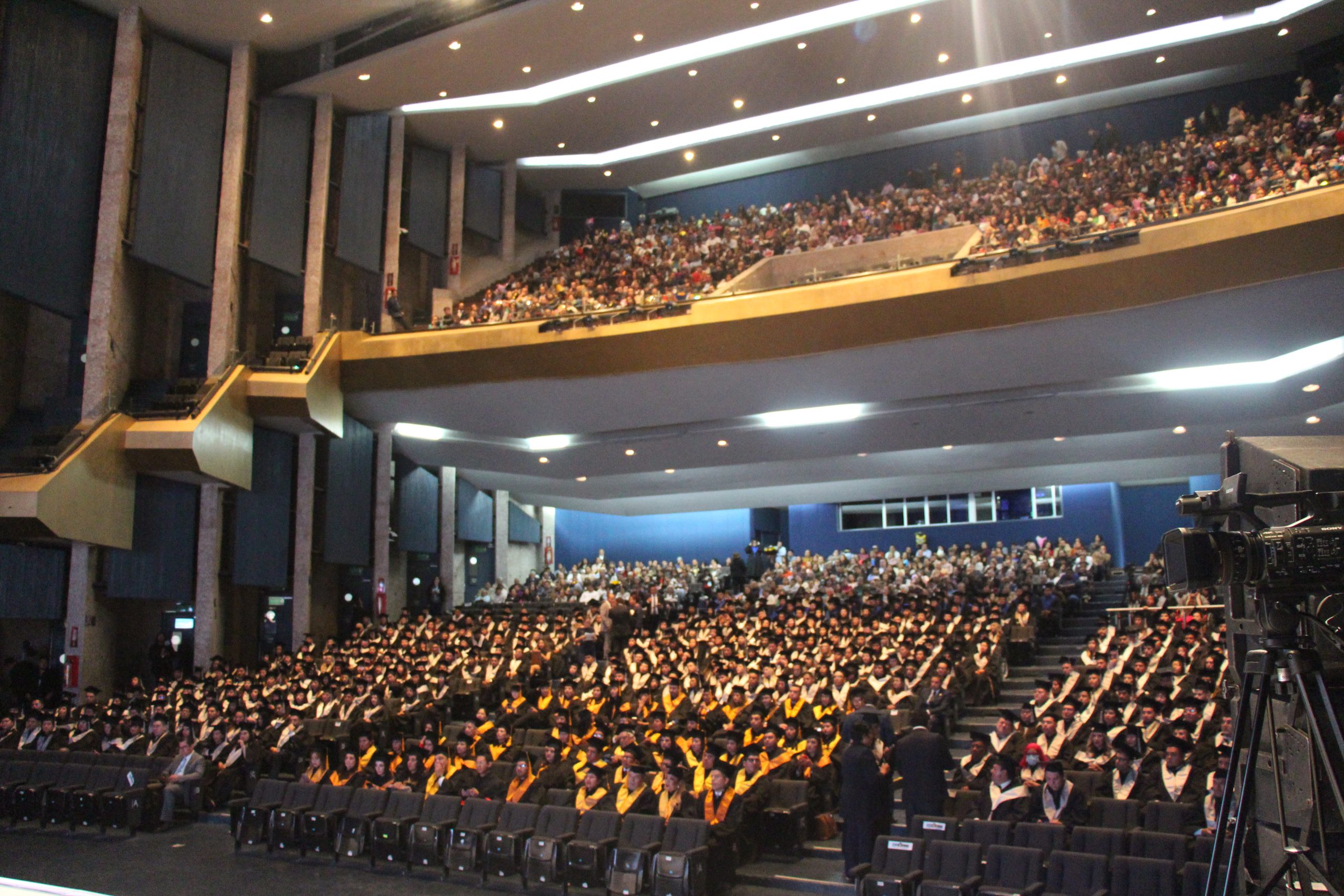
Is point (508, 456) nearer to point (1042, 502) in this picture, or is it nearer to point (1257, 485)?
point (1042, 502)

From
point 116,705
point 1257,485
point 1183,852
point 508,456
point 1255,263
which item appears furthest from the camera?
point 508,456

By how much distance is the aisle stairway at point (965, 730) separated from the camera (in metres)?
8.39

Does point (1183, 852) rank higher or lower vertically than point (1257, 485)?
lower

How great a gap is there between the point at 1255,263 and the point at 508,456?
47.7ft

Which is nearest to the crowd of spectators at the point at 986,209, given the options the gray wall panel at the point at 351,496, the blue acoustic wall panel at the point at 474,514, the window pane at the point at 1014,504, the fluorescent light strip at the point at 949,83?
the fluorescent light strip at the point at 949,83

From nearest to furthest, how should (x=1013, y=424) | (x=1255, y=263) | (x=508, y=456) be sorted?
(x=1255, y=263) < (x=1013, y=424) < (x=508, y=456)

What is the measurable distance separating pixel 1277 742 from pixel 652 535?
28.4 m

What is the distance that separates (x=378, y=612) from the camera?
19.7 m

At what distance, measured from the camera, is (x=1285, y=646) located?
7.84ft

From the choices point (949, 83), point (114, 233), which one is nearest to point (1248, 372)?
point (949, 83)

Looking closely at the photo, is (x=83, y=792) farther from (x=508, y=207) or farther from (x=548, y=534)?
(x=548, y=534)

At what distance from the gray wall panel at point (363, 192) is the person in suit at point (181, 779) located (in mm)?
10530

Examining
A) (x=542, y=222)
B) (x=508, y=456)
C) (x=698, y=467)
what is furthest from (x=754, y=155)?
(x=508, y=456)

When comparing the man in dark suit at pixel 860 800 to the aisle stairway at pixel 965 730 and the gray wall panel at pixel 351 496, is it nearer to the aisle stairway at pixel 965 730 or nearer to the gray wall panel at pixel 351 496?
the aisle stairway at pixel 965 730
